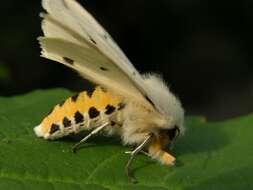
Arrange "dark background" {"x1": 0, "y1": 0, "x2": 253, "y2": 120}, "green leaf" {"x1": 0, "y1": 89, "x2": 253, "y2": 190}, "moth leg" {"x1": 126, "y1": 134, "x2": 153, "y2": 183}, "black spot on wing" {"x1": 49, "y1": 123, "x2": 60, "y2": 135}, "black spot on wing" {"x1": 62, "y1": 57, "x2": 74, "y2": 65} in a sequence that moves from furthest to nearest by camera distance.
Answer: "dark background" {"x1": 0, "y1": 0, "x2": 253, "y2": 120} < "black spot on wing" {"x1": 49, "y1": 123, "x2": 60, "y2": 135} < "black spot on wing" {"x1": 62, "y1": 57, "x2": 74, "y2": 65} < "moth leg" {"x1": 126, "y1": 134, "x2": 153, "y2": 183} < "green leaf" {"x1": 0, "y1": 89, "x2": 253, "y2": 190}

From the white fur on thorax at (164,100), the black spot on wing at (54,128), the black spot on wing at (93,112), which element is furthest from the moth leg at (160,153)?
the black spot on wing at (54,128)

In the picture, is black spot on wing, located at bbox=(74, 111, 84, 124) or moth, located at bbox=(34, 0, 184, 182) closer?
moth, located at bbox=(34, 0, 184, 182)

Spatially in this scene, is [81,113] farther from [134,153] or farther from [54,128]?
[134,153]

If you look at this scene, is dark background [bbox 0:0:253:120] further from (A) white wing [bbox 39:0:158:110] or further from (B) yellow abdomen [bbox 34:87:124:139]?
(A) white wing [bbox 39:0:158:110]

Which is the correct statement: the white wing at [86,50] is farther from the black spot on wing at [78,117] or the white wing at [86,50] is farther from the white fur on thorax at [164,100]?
the black spot on wing at [78,117]

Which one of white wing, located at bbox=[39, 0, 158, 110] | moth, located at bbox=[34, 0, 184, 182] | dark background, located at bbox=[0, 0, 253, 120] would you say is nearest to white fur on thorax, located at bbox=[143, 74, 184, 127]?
moth, located at bbox=[34, 0, 184, 182]

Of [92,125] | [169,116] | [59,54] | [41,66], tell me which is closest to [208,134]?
[169,116]
